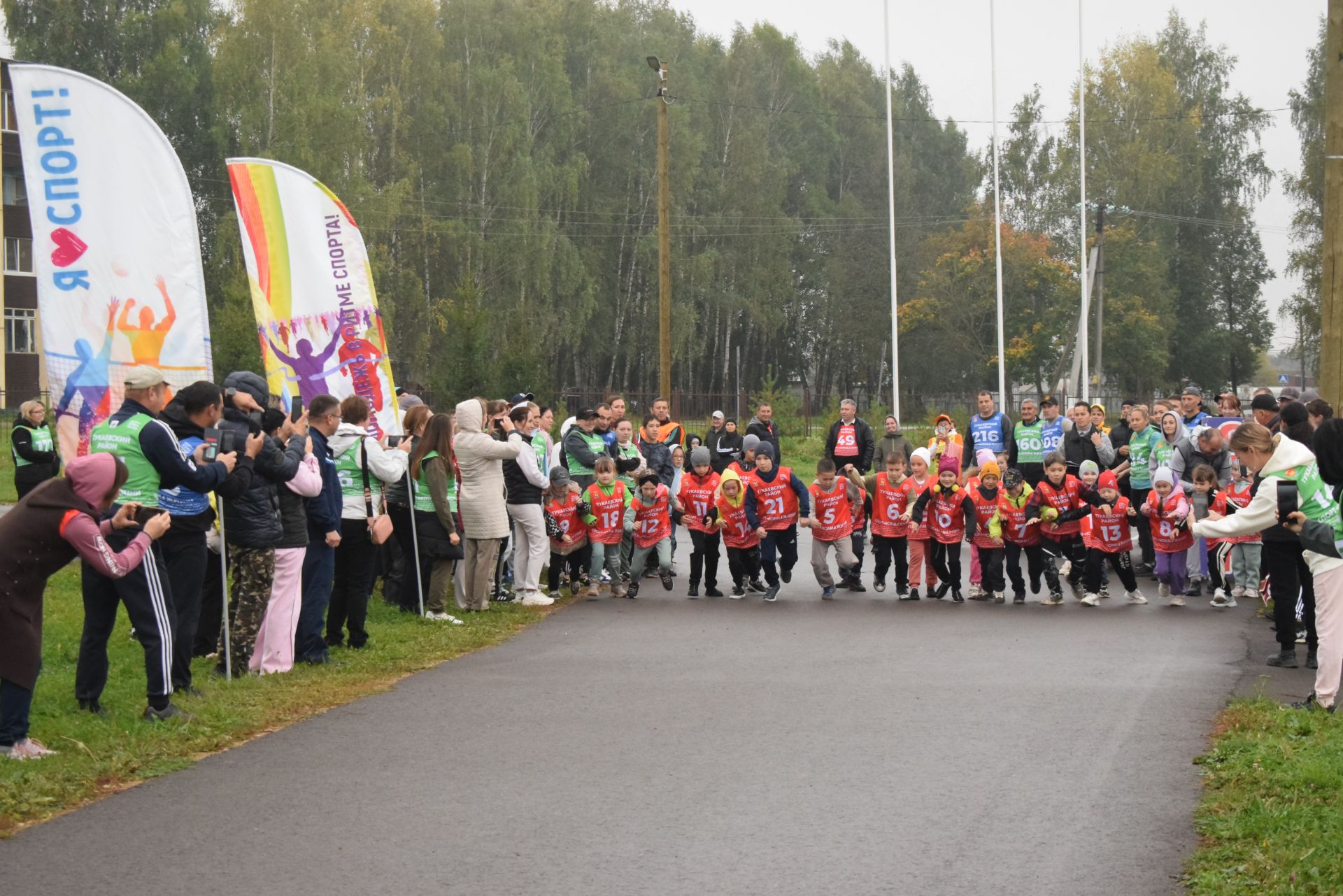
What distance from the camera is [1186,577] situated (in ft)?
51.2

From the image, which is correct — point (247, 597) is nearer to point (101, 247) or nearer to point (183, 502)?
point (183, 502)

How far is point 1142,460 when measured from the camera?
17109 millimetres

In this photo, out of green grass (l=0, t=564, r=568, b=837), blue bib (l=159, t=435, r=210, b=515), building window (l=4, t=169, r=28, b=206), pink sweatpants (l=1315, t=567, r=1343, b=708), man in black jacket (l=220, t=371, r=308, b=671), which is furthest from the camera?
building window (l=4, t=169, r=28, b=206)

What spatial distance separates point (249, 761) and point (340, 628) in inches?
154

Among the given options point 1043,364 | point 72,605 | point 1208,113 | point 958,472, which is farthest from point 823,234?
point 72,605

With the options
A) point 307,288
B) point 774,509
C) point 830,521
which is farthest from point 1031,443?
point 307,288

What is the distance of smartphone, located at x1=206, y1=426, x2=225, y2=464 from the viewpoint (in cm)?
897

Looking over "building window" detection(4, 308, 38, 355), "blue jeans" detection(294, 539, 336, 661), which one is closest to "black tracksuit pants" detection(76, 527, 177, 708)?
"blue jeans" detection(294, 539, 336, 661)

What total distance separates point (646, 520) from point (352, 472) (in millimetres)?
4926

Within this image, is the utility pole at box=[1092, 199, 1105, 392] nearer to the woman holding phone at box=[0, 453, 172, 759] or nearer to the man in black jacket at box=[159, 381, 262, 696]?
the man in black jacket at box=[159, 381, 262, 696]

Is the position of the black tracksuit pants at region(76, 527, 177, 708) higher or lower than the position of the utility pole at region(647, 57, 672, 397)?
lower

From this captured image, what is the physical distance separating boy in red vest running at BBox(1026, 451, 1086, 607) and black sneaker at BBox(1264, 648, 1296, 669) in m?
3.83

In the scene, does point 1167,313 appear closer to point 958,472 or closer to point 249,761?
point 958,472

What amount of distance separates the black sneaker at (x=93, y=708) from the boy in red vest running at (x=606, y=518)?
7.25 metres
